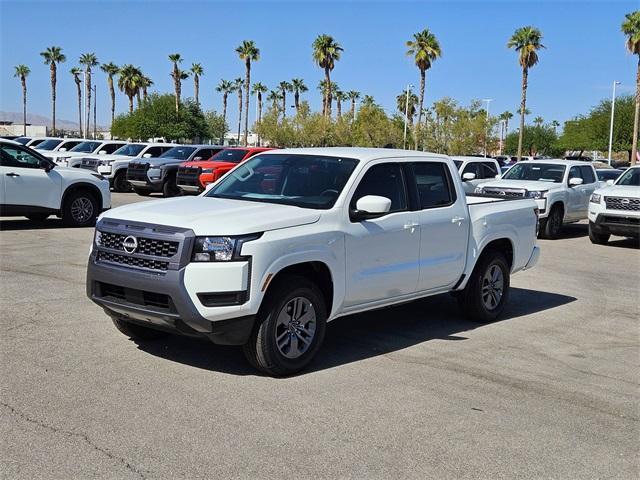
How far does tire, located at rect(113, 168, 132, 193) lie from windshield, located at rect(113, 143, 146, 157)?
3.38ft

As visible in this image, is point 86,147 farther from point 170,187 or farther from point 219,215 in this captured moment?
point 219,215

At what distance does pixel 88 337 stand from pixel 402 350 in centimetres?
296

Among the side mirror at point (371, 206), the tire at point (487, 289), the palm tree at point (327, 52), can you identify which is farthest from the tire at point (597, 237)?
the palm tree at point (327, 52)

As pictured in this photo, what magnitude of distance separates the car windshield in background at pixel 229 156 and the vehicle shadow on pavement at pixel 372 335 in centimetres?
1522

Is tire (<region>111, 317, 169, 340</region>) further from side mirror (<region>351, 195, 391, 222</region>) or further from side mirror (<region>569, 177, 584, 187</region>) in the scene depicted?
side mirror (<region>569, 177, 584, 187</region>)

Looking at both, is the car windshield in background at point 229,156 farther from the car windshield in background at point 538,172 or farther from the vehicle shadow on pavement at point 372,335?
the vehicle shadow on pavement at point 372,335

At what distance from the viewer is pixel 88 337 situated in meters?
7.07

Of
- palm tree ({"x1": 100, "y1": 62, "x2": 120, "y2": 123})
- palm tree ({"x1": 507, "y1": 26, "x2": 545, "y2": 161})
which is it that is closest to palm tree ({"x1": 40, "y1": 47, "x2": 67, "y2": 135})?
palm tree ({"x1": 100, "y1": 62, "x2": 120, "y2": 123})

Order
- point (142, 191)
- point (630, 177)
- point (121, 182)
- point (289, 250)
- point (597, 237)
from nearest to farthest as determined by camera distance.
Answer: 1. point (289, 250)
2. point (597, 237)
3. point (630, 177)
4. point (142, 191)
5. point (121, 182)

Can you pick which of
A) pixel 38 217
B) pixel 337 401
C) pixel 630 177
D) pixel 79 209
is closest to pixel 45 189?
pixel 79 209

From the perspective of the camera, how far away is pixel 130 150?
28000mm

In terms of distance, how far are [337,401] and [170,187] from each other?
20.4 m

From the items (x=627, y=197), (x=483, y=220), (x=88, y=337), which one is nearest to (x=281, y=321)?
(x=88, y=337)

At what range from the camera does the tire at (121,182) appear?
26781mm
